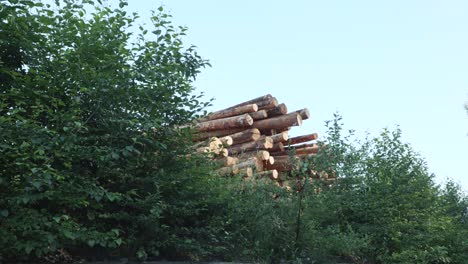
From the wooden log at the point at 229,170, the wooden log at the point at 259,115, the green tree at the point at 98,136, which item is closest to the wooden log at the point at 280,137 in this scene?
the wooden log at the point at 259,115

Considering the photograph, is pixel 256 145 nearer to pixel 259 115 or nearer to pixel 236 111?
pixel 259 115

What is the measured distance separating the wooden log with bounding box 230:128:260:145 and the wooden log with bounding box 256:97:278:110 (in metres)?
0.81

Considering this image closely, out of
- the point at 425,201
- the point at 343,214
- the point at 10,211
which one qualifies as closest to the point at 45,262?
the point at 10,211

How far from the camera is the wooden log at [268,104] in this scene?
35.9 feet

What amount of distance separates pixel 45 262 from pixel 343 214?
4.20 metres

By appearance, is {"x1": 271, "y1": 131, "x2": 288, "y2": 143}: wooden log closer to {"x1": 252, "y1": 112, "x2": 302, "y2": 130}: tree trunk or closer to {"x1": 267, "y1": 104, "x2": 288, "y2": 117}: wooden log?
{"x1": 252, "y1": 112, "x2": 302, "y2": 130}: tree trunk

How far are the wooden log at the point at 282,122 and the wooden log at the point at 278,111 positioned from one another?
0.78 feet

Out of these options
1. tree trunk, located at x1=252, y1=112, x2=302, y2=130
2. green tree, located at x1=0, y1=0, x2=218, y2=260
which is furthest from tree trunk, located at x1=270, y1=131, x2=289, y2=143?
green tree, located at x1=0, y1=0, x2=218, y2=260

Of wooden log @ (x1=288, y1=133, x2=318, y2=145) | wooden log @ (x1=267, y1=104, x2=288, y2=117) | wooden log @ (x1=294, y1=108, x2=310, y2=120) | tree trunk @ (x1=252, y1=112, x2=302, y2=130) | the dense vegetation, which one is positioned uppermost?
wooden log @ (x1=267, y1=104, x2=288, y2=117)

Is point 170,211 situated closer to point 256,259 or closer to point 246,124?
point 256,259

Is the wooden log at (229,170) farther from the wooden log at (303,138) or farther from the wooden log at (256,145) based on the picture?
the wooden log at (303,138)

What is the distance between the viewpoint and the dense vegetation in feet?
15.3

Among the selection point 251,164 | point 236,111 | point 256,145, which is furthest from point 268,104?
point 251,164

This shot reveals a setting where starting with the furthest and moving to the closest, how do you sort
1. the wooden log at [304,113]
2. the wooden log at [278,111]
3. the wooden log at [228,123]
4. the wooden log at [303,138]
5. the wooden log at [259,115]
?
the wooden log at [303,138], the wooden log at [278,111], the wooden log at [304,113], the wooden log at [259,115], the wooden log at [228,123]
